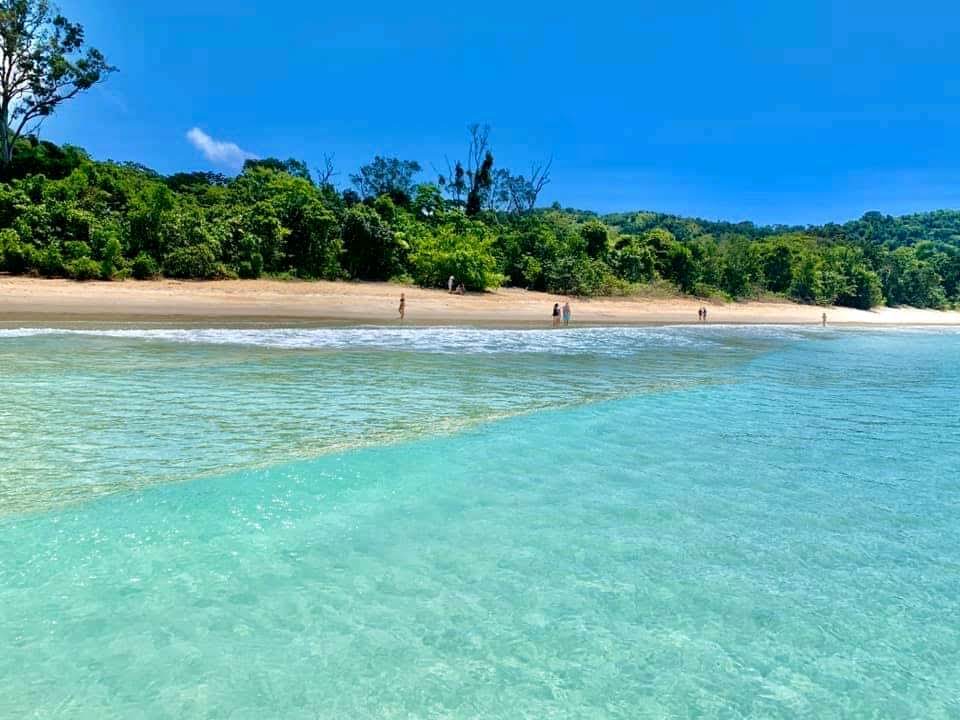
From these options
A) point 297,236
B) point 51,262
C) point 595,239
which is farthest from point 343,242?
point 595,239

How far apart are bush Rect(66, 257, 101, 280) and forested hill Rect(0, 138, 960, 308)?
6 cm

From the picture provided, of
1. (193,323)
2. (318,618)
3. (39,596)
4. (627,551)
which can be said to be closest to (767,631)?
(627,551)

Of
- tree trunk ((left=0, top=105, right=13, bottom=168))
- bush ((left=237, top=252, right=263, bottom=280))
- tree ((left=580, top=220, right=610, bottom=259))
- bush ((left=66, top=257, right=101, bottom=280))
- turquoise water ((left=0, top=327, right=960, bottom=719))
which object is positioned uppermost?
tree trunk ((left=0, top=105, right=13, bottom=168))

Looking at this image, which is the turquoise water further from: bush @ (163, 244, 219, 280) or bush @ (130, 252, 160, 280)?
bush @ (163, 244, 219, 280)

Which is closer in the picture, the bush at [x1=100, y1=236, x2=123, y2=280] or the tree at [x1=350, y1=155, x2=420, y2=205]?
the bush at [x1=100, y1=236, x2=123, y2=280]

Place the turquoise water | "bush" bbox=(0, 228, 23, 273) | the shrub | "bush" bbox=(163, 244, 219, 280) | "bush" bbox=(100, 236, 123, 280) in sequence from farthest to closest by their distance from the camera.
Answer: "bush" bbox=(163, 244, 219, 280), "bush" bbox=(100, 236, 123, 280), the shrub, "bush" bbox=(0, 228, 23, 273), the turquoise water

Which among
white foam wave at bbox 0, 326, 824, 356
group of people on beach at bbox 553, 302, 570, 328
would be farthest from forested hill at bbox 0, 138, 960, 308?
white foam wave at bbox 0, 326, 824, 356

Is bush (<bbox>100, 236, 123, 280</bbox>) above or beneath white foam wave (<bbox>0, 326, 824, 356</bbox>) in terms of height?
above

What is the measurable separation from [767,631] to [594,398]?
8678 mm

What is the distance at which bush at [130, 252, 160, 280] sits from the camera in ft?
102

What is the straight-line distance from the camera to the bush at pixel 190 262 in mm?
32094

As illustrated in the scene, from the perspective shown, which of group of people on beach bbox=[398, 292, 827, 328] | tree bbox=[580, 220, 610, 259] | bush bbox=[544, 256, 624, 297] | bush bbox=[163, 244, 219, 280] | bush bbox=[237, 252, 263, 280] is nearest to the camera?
group of people on beach bbox=[398, 292, 827, 328]

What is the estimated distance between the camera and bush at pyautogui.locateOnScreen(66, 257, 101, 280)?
1143 inches

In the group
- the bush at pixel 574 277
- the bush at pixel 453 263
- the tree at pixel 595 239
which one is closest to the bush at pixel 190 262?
the bush at pixel 453 263
